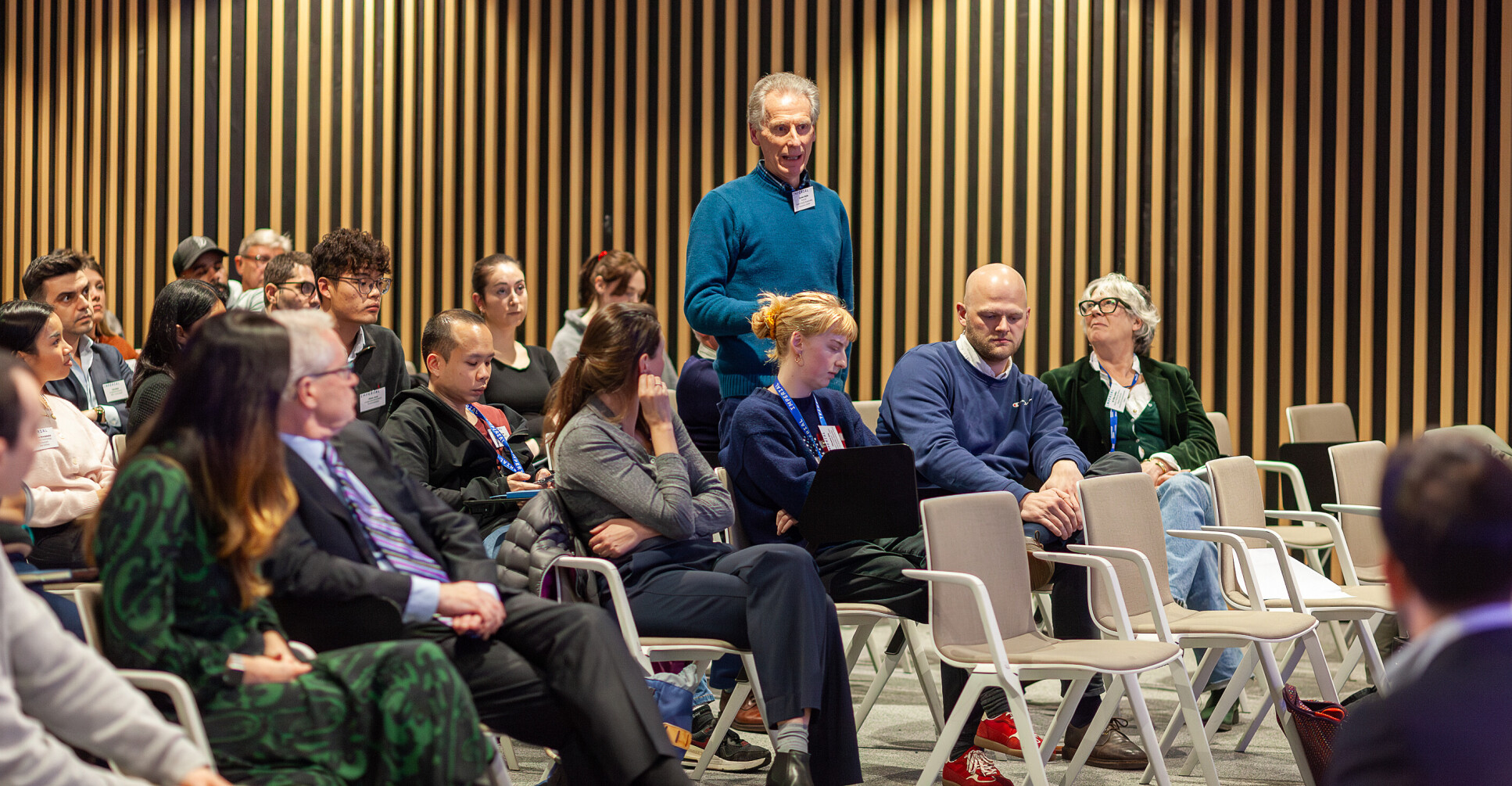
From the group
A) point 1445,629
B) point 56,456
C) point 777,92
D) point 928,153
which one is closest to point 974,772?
point 777,92

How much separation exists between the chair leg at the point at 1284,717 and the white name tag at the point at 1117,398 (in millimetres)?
1235

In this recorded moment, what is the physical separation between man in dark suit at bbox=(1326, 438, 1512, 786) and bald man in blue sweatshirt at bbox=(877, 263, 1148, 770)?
2.31 m

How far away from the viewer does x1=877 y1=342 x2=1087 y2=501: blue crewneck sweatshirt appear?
3758mm

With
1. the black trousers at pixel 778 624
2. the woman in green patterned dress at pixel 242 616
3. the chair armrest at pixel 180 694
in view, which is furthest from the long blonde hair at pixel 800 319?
the chair armrest at pixel 180 694

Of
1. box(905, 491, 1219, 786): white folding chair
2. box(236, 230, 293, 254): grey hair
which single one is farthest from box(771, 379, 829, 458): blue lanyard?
box(236, 230, 293, 254): grey hair

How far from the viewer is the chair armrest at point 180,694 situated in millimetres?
1784

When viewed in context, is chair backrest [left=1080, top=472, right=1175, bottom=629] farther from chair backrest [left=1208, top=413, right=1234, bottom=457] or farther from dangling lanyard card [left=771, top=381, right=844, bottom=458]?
chair backrest [left=1208, top=413, right=1234, bottom=457]

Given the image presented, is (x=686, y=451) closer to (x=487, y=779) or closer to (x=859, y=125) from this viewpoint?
(x=487, y=779)

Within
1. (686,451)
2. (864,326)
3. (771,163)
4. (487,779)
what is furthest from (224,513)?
(864,326)

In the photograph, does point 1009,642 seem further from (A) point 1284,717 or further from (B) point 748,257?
(B) point 748,257

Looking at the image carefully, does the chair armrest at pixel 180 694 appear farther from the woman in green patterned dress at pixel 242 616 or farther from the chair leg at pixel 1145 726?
the chair leg at pixel 1145 726

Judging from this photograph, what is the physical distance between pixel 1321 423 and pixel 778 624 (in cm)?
362

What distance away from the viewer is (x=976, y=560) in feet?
10.4

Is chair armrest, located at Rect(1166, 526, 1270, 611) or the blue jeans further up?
chair armrest, located at Rect(1166, 526, 1270, 611)
